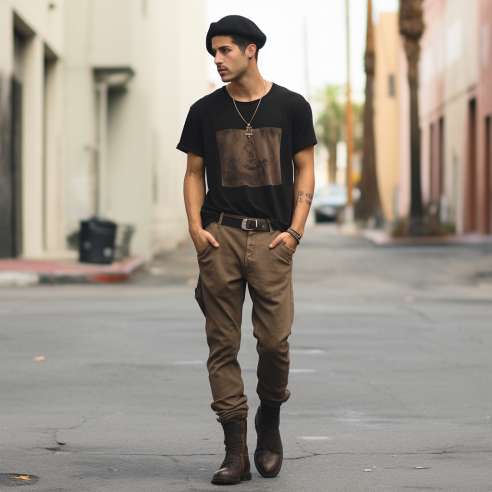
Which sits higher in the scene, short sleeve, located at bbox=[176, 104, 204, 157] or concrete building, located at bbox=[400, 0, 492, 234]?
concrete building, located at bbox=[400, 0, 492, 234]

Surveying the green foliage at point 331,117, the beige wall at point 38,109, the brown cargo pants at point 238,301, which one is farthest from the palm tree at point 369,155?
the green foliage at point 331,117

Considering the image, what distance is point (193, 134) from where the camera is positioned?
21.7ft

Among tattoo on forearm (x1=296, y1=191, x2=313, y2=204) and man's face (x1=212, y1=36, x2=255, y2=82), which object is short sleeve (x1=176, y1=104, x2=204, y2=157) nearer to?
man's face (x1=212, y1=36, x2=255, y2=82)

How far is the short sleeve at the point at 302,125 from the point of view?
21.6 feet

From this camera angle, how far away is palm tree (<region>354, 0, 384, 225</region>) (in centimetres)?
5019

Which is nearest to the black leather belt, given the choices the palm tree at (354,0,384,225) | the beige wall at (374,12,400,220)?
the palm tree at (354,0,384,225)

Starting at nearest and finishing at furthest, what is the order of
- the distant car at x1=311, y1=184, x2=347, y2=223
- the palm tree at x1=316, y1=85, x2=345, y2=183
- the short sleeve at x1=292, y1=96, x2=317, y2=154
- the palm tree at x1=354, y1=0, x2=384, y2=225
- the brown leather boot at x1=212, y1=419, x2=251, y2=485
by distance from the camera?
the brown leather boot at x1=212, y1=419, x2=251, y2=485 → the short sleeve at x1=292, y1=96, x2=317, y2=154 → the palm tree at x1=354, y1=0, x2=384, y2=225 → the distant car at x1=311, y1=184, x2=347, y2=223 → the palm tree at x1=316, y1=85, x2=345, y2=183

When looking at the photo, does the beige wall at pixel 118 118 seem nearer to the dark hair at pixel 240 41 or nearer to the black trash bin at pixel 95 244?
the black trash bin at pixel 95 244

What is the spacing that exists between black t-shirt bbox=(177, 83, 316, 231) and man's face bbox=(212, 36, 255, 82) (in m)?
0.16

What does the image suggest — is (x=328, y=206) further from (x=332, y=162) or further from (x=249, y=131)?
(x=332, y=162)

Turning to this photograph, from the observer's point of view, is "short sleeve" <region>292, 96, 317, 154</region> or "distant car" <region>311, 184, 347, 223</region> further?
"distant car" <region>311, 184, 347, 223</region>

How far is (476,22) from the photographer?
44.1 m

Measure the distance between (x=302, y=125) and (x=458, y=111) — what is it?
141ft

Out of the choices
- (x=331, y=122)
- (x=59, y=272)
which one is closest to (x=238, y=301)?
(x=59, y=272)
